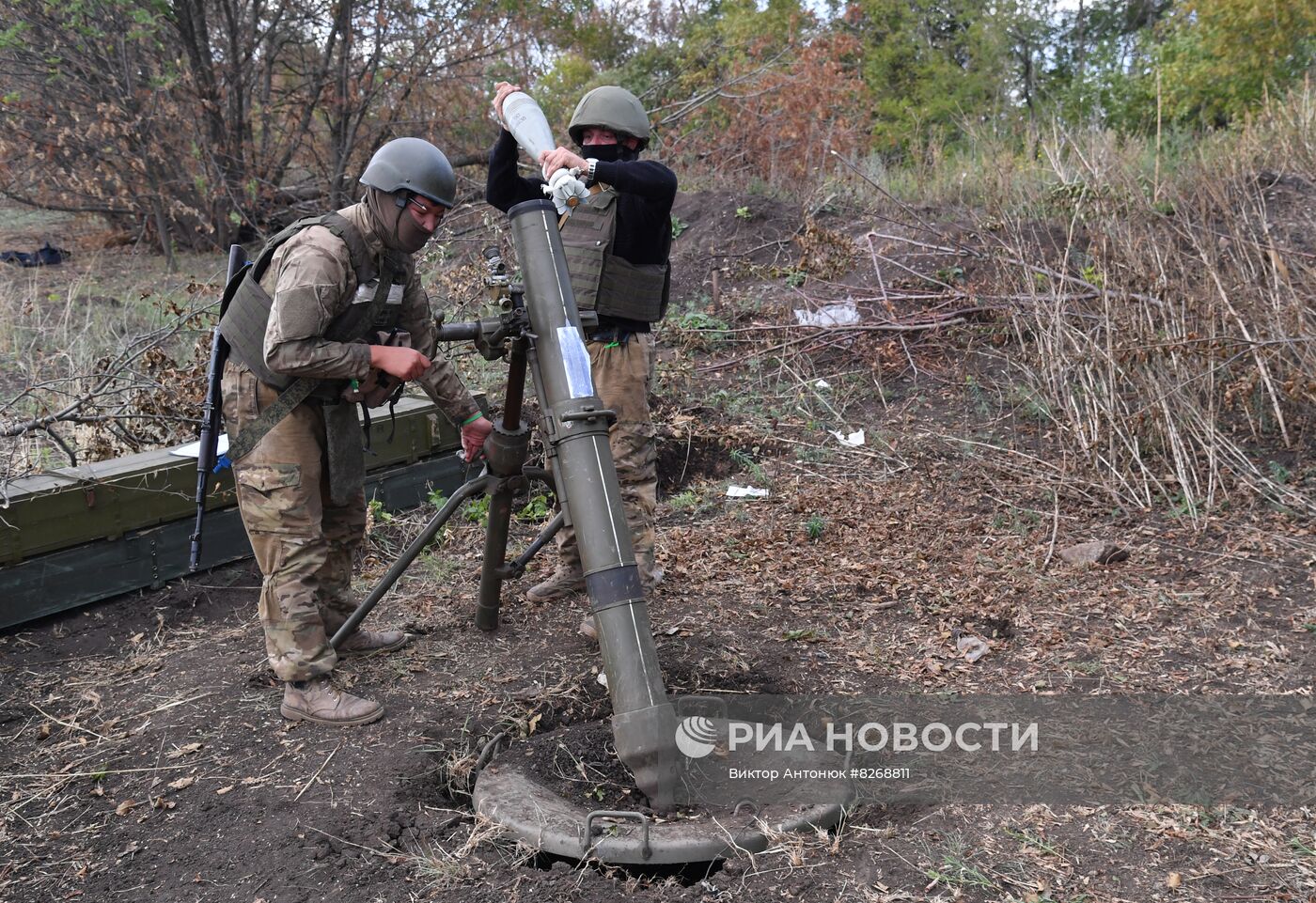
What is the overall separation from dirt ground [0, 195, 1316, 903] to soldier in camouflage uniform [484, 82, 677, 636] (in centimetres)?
69

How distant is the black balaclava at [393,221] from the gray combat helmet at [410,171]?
0.11 feet

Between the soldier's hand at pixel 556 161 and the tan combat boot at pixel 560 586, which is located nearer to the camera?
the soldier's hand at pixel 556 161

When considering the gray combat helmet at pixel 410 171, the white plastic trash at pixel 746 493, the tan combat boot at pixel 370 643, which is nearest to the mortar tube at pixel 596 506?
the gray combat helmet at pixel 410 171

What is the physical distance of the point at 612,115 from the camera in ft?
13.5

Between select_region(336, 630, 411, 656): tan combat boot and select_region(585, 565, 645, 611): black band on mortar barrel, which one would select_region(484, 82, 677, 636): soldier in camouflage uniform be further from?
select_region(585, 565, 645, 611): black band on mortar barrel

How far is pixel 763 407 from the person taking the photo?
23.2ft

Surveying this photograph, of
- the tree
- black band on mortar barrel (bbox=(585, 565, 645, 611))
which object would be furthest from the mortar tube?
the tree

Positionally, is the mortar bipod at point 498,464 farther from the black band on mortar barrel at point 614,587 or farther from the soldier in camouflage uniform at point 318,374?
the black band on mortar barrel at point 614,587

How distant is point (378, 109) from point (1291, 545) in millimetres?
9394

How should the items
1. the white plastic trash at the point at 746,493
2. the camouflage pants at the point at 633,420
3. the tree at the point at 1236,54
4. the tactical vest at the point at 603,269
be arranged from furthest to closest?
1. the tree at the point at 1236,54
2. the white plastic trash at the point at 746,493
3. the camouflage pants at the point at 633,420
4. the tactical vest at the point at 603,269

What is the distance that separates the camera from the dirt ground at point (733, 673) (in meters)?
2.85

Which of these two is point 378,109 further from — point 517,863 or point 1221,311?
point 517,863

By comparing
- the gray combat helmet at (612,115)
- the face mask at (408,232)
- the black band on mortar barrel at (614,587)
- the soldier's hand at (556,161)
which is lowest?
the black band on mortar barrel at (614,587)

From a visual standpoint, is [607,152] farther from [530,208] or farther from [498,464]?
[498,464]
